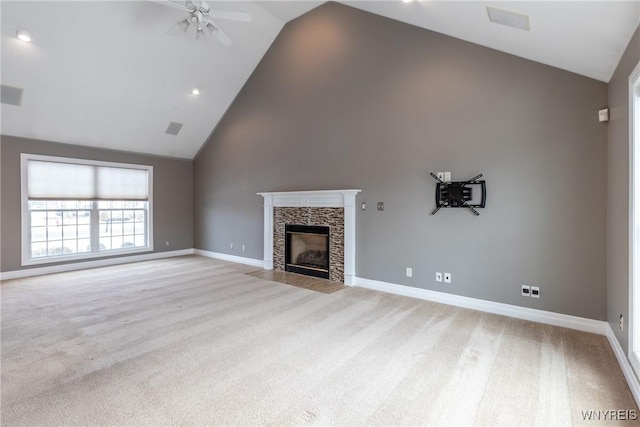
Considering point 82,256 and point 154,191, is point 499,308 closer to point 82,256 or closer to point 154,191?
point 154,191

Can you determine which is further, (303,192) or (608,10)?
(303,192)

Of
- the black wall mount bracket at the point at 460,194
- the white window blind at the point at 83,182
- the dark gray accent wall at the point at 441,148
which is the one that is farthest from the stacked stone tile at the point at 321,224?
the white window blind at the point at 83,182

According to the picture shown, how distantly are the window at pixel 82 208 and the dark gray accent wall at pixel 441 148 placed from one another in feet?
10.6

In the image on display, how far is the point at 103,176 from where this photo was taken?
645 centimetres

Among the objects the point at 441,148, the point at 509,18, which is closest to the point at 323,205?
the point at 441,148

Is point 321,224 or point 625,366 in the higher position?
point 321,224

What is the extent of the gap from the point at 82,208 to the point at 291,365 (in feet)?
20.0

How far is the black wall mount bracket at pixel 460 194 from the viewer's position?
3.74 m

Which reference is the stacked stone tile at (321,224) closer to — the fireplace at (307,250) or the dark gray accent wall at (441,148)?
the fireplace at (307,250)

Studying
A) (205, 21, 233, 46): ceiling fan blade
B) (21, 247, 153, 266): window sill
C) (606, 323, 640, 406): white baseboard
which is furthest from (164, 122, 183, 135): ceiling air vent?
(606, 323, 640, 406): white baseboard

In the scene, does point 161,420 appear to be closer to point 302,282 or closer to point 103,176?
point 302,282

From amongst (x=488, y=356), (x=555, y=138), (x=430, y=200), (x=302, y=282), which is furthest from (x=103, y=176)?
(x=555, y=138)

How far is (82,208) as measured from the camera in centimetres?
618

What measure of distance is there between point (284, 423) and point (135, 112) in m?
6.27
